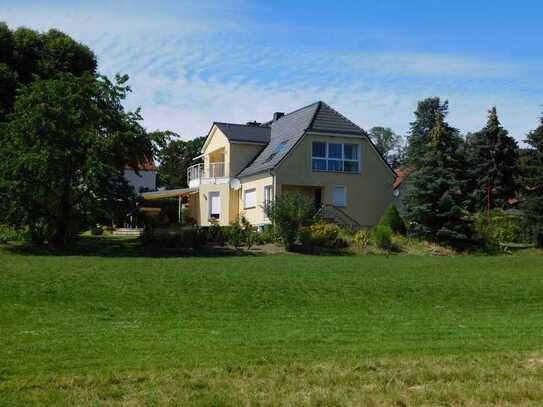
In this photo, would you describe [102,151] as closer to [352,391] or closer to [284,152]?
[284,152]

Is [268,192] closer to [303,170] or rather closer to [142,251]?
[303,170]

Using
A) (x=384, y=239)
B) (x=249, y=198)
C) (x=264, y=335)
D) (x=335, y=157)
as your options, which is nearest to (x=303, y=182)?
(x=335, y=157)

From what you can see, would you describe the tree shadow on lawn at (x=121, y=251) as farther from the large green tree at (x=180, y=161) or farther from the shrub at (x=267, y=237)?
the large green tree at (x=180, y=161)

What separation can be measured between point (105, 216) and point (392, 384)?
76.1ft

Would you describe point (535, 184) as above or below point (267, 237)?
above

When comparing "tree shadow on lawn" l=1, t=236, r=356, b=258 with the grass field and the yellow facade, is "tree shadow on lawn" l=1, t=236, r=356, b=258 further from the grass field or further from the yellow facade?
the yellow facade

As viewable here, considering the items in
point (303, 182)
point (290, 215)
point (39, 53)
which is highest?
point (39, 53)

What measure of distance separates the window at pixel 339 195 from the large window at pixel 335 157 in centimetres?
106

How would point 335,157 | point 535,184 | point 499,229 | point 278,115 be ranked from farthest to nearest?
point 278,115
point 335,157
point 499,229
point 535,184

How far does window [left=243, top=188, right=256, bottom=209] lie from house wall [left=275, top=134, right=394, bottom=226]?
Result: 2375 millimetres

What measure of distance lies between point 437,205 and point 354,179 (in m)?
8.67

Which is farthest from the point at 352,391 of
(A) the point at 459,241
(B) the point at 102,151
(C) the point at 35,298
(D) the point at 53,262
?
(A) the point at 459,241

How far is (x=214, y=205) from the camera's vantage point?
46094 millimetres

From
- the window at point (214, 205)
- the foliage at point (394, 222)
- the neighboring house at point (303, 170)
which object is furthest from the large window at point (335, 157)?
the window at point (214, 205)
